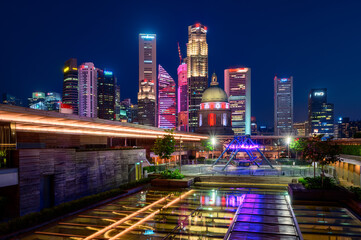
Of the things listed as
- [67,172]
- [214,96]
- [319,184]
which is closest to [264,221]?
[319,184]

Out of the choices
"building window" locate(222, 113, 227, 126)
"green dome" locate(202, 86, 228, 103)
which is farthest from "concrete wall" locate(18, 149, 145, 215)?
"green dome" locate(202, 86, 228, 103)

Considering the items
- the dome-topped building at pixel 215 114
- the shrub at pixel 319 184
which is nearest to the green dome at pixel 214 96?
the dome-topped building at pixel 215 114

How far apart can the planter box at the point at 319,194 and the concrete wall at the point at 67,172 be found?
17.5 metres

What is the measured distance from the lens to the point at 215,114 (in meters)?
134

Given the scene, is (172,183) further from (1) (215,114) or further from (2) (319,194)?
(1) (215,114)

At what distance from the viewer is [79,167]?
77.1 ft

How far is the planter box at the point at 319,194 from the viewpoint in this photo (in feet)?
77.5

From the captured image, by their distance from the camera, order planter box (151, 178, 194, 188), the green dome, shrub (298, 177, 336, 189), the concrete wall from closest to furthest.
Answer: the concrete wall
shrub (298, 177, 336, 189)
planter box (151, 178, 194, 188)
the green dome

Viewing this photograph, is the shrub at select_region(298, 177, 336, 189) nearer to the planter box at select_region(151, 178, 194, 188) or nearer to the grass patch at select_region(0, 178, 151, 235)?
the planter box at select_region(151, 178, 194, 188)

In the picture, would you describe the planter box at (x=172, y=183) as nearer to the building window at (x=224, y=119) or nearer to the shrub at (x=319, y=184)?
the shrub at (x=319, y=184)

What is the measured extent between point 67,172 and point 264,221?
48.9 feet

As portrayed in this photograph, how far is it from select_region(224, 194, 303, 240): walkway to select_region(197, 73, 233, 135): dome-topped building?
10912 centimetres

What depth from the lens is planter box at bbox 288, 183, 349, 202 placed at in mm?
23625

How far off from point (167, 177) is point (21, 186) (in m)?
18.8
